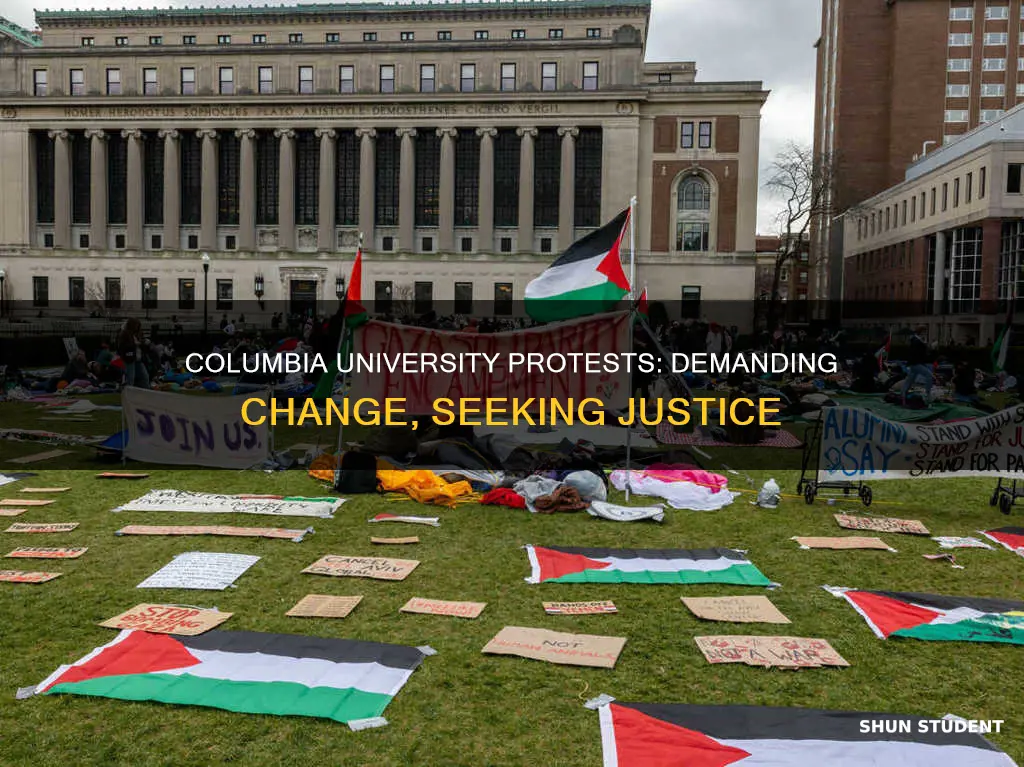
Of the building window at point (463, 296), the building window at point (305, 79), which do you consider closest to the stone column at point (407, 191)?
the building window at point (463, 296)

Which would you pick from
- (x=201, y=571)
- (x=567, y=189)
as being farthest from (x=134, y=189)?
(x=201, y=571)

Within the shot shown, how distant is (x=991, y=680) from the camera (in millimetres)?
5281

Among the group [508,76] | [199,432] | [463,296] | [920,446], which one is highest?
[508,76]

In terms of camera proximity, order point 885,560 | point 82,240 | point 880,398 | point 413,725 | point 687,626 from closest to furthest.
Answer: point 413,725
point 687,626
point 885,560
point 880,398
point 82,240

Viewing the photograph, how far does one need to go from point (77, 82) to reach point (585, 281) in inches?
2895

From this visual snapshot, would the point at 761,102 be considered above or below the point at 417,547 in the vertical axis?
above

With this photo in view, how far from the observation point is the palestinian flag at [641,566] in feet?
24.2

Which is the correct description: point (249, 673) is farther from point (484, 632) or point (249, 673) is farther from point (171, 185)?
point (171, 185)

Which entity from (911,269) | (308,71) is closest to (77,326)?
(308,71)

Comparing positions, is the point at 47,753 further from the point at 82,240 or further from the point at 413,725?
the point at 82,240

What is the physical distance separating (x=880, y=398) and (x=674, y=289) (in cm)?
4498

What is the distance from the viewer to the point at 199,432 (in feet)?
40.5

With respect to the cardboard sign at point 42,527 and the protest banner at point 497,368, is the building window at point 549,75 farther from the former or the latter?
the cardboard sign at point 42,527

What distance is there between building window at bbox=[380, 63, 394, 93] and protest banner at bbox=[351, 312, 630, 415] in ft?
201
